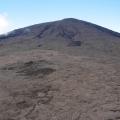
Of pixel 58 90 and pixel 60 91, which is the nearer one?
pixel 60 91

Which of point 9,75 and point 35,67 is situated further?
point 35,67

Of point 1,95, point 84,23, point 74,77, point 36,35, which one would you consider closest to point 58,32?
point 36,35

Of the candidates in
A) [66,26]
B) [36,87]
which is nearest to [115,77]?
[36,87]

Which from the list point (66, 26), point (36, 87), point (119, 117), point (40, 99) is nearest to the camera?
point (119, 117)

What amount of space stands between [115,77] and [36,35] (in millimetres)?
25000

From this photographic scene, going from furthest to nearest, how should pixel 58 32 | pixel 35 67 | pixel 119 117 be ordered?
pixel 58 32
pixel 35 67
pixel 119 117

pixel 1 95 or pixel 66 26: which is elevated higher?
pixel 66 26

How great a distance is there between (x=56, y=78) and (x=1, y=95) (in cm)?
330

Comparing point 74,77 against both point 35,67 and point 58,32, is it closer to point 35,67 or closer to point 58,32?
point 35,67

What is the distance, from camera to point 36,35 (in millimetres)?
39312

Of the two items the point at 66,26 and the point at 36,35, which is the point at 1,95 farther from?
the point at 66,26

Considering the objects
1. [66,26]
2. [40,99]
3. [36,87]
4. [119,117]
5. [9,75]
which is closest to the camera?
[119,117]

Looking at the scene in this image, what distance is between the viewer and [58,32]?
38.5 metres

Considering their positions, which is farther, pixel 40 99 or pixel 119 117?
pixel 40 99
